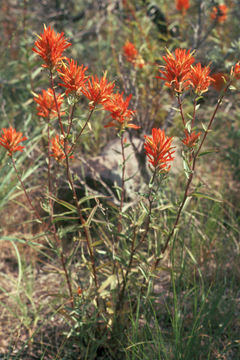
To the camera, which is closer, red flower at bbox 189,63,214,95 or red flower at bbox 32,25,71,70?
red flower at bbox 32,25,71,70

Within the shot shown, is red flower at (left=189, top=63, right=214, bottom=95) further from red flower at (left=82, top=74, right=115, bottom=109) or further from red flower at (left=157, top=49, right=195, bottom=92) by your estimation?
red flower at (left=82, top=74, right=115, bottom=109)

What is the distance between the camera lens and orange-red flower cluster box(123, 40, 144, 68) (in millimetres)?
2828

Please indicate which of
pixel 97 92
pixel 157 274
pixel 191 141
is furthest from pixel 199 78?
pixel 157 274

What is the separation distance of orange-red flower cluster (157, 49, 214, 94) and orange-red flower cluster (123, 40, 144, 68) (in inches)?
70.6

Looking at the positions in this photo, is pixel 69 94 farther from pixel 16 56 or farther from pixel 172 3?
pixel 172 3

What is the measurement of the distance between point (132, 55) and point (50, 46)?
194cm

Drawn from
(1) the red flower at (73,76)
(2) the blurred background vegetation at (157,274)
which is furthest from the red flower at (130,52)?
(1) the red flower at (73,76)

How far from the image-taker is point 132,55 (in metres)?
2.85

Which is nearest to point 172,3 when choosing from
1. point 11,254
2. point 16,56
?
point 16,56

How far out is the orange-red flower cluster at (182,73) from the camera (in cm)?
111

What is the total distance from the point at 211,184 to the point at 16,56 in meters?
2.83

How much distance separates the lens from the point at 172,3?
534 centimetres

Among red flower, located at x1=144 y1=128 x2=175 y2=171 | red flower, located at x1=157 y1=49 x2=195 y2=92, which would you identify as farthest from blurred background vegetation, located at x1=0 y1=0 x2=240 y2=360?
red flower, located at x1=144 y1=128 x2=175 y2=171

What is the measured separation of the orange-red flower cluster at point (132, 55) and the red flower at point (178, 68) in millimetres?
1808
